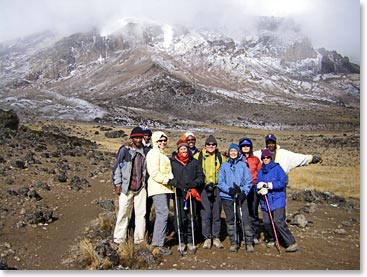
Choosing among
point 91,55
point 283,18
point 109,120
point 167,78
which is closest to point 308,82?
point 167,78

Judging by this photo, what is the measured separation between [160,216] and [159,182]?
47 centimetres

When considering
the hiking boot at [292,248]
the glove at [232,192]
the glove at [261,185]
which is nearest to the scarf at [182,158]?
the glove at [232,192]

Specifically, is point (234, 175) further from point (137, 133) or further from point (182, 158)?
point (137, 133)

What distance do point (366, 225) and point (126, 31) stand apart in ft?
422

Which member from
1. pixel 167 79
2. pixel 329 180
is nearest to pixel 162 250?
pixel 329 180

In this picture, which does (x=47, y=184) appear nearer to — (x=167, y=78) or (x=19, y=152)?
(x=19, y=152)

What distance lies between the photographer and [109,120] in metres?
42.0

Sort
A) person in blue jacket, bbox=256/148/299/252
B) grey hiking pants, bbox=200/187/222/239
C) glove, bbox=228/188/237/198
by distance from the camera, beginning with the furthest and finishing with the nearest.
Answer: grey hiking pants, bbox=200/187/222/239 → person in blue jacket, bbox=256/148/299/252 → glove, bbox=228/188/237/198

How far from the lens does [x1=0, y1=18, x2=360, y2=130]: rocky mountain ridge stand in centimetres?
5545

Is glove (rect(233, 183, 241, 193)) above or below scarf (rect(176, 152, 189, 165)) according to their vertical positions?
below

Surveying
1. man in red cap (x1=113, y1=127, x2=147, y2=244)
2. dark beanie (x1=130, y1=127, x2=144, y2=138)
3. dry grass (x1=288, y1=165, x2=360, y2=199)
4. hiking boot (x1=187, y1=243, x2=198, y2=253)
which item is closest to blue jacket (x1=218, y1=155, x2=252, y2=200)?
hiking boot (x1=187, y1=243, x2=198, y2=253)

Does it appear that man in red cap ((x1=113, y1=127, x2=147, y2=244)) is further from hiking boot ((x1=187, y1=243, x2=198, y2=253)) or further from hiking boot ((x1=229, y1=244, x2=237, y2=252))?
hiking boot ((x1=229, y1=244, x2=237, y2=252))

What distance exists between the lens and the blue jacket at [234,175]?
514cm

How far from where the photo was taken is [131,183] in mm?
5203
